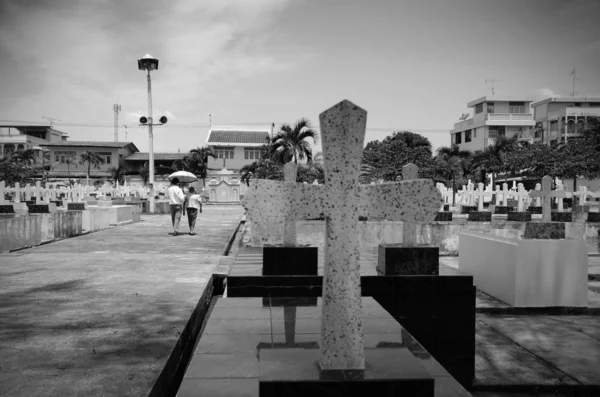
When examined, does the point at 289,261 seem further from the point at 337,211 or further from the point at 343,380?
the point at 343,380

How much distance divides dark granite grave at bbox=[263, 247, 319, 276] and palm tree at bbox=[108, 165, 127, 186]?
52.9 meters

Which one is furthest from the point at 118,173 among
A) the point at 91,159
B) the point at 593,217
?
the point at 593,217

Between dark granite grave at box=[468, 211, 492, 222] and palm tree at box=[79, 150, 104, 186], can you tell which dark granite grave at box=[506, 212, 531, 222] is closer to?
dark granite grave at box=[468, 211, 492, 222]

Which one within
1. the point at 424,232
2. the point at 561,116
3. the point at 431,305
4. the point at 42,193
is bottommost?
the point at 424,232

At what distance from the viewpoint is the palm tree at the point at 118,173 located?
54094 mm

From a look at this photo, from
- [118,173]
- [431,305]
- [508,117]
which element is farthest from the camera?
[118,173]

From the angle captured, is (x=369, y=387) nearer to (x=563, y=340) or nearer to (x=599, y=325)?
(x=563, y=340)

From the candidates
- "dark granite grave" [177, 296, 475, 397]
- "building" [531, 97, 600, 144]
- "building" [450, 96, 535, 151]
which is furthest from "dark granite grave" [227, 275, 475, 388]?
"building" [531, 97, 600, 144]

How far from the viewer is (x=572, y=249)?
697 cm

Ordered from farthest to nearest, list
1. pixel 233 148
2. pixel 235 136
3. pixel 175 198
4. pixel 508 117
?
pixel 235 136 → pixel 233 148 → pixel 508 117 → pixel 175 198

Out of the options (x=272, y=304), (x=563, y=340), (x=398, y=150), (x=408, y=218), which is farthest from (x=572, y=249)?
(x=398, y=150)

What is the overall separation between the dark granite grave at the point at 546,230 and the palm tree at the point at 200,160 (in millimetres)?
50479

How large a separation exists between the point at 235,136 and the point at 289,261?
56.9 metres

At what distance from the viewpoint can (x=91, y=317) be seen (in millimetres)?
4453
